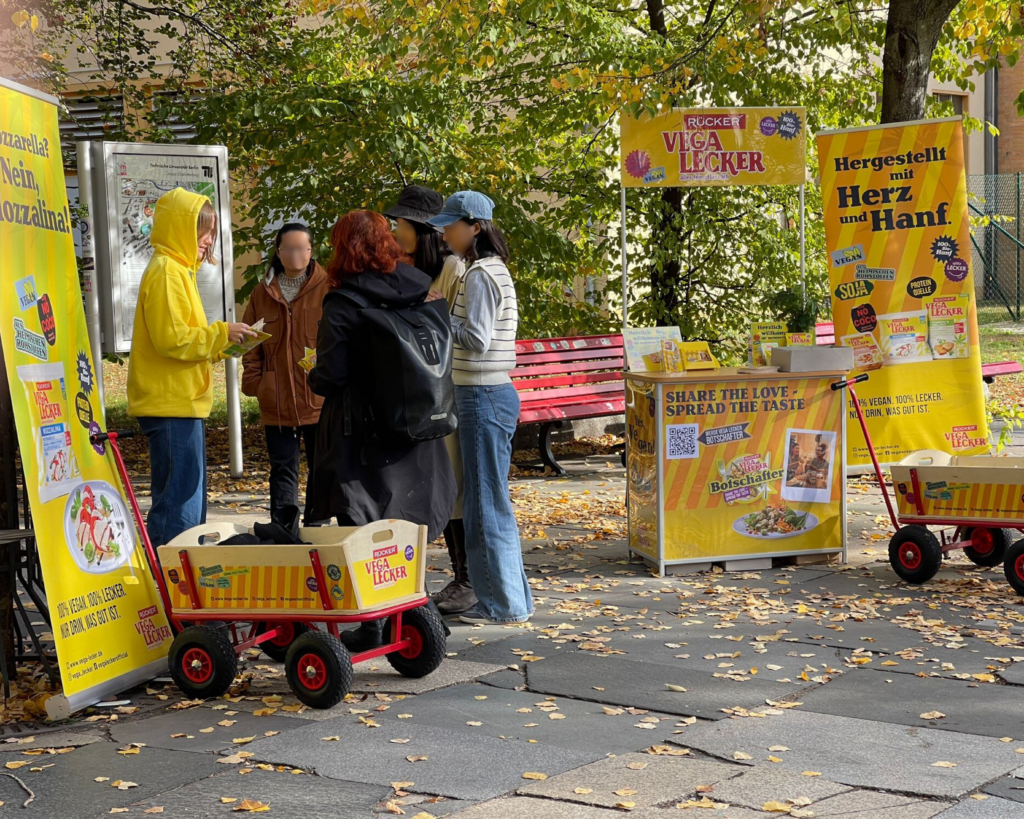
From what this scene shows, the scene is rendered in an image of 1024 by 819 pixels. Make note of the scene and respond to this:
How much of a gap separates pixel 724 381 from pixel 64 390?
3650mm

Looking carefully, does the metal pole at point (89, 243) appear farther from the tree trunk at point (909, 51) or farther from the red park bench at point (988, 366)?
the red park bench at point (988, 366)

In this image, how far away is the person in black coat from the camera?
5.30 meters

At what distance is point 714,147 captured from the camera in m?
9.44

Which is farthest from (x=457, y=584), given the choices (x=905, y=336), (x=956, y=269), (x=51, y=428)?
(x=956, y=269)

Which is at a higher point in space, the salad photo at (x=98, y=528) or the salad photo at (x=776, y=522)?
the salad photo at (x=98, y=528)

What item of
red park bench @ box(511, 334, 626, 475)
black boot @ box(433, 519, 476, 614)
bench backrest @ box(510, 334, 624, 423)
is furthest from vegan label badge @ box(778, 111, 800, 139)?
black boot @ box(433, 519, 476, 614)

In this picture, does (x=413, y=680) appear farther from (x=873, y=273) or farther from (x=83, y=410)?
(x=873, y=273)

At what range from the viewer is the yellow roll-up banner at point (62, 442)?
4.77 m

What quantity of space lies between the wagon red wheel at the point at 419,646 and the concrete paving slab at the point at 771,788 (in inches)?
61.4

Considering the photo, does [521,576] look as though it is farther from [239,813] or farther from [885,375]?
[885,375]

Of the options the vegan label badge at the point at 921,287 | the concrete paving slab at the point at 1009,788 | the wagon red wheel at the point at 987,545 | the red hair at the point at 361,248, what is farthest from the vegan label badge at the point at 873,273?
the concrete paving slab at the point at 1009,788

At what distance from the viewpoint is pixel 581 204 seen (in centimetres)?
1197

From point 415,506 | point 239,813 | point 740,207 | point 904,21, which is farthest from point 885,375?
point 239,813

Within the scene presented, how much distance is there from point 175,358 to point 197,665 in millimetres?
1374
